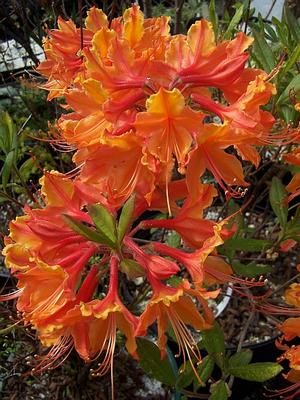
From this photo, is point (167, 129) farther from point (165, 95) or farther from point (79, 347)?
point (79, 347)

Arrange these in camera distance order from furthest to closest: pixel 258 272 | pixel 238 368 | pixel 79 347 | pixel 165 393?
pixel 165 393
pixel 258 272
pixel 238 368
pixel 79 347

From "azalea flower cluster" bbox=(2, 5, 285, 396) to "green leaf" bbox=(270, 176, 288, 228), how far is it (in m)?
0.37

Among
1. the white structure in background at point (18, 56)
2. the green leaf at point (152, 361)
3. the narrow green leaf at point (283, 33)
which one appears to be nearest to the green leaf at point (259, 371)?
the green leaf at point (152, 361)

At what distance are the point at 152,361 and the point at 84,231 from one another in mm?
444

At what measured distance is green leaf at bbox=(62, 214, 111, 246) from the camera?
884 millimetres

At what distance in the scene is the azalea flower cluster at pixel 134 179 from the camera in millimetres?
894

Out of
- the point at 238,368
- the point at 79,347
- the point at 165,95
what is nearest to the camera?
the point at 165,95

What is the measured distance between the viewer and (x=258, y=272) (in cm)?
148

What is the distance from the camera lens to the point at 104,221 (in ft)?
2.97

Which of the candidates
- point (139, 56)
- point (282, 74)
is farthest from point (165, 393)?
point (139, 56)

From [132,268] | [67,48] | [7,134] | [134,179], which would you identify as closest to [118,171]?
[134,179]

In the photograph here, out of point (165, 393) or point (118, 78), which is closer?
point (118, 78)

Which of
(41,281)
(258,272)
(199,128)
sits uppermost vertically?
(199,128)

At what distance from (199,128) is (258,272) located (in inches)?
26.4
